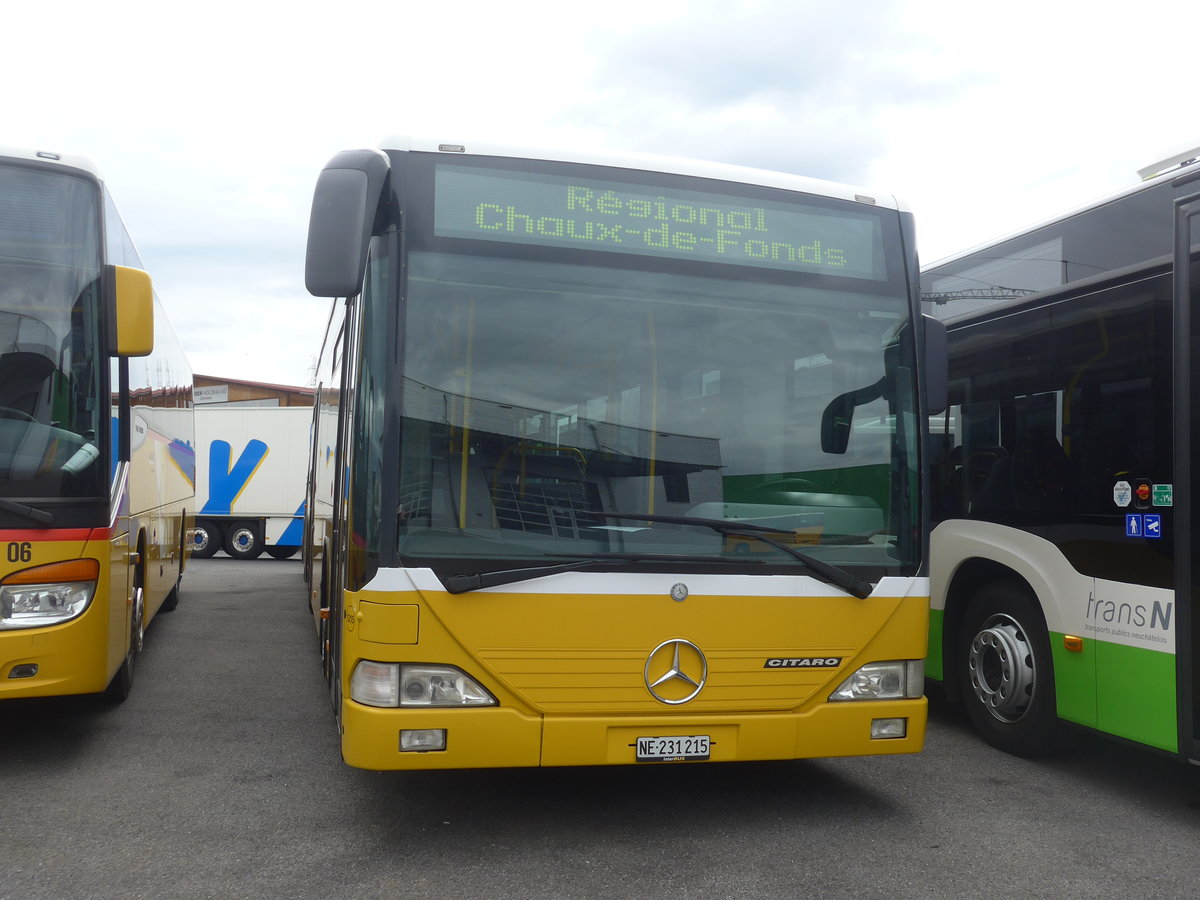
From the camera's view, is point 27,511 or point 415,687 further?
point 27,511

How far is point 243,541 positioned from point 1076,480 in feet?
68.9

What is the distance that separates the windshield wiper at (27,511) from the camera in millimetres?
5219

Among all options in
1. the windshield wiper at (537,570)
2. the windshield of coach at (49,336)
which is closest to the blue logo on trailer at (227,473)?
the windshield of coach at (49,336)

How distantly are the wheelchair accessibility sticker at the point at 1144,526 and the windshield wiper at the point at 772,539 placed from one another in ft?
4.97

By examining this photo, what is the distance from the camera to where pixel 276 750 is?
6.13 m

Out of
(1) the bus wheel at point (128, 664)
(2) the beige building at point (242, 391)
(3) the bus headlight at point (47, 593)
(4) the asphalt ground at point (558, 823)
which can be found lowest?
(4) the asphalt ground at point (558, 823)

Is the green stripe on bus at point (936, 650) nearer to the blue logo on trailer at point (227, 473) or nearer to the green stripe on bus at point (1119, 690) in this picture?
the green stripe on bus at point (1119, 690)

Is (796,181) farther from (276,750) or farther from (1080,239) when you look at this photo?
(276,750)

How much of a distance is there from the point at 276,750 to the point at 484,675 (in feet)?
8.18

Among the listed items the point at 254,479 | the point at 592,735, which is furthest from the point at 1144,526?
the point at 254,479

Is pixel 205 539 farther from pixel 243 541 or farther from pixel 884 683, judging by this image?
pixel 884 683

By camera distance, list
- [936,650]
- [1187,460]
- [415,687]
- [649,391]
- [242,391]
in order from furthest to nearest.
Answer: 1. [242,391]
2. [936,650]
3. [1187,460]
4. [649,391]
5. [415,687]

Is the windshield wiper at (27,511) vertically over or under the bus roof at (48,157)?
under

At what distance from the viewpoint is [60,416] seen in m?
5.41
